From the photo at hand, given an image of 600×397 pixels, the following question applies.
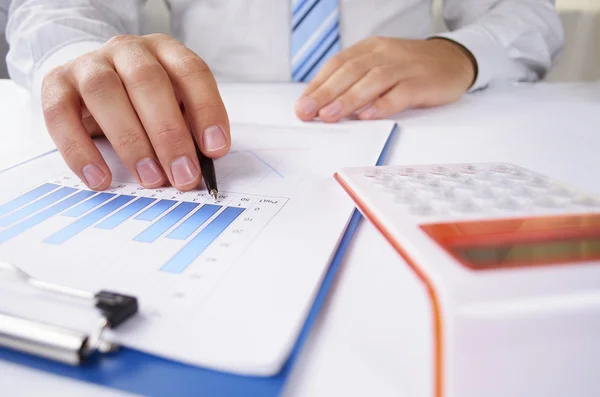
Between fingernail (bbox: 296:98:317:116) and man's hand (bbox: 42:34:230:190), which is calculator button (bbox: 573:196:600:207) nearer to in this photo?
man's hand (bbox: 42:34:230:190)

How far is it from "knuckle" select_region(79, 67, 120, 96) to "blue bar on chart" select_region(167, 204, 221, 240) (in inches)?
5.6

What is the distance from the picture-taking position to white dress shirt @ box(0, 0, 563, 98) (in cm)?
63

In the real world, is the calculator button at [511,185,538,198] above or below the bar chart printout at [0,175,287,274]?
above

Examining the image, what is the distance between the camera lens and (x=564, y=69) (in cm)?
112

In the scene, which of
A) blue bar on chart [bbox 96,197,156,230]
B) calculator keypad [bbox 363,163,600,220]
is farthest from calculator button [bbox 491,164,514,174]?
blue bar on chart [bbox 96,197,156,230]

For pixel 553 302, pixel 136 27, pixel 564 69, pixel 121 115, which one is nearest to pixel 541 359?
pixel 553 302

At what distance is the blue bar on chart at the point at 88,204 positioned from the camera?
0.87ft

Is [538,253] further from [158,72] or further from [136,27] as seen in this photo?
[136,27]

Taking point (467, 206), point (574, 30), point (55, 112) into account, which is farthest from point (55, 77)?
point (574, 30)

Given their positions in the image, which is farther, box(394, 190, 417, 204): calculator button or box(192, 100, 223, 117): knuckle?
box(192, 100, 223, 117): knuckle

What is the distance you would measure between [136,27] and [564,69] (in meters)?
1.01

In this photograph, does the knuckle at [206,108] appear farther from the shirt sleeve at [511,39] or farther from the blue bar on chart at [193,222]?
the shirt sleeve at [511,39]

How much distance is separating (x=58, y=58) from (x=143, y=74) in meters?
0.35

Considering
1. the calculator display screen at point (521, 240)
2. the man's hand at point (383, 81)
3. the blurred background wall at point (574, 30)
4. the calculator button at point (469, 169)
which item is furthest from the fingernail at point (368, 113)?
the blurred background wall at point (574, 30)
